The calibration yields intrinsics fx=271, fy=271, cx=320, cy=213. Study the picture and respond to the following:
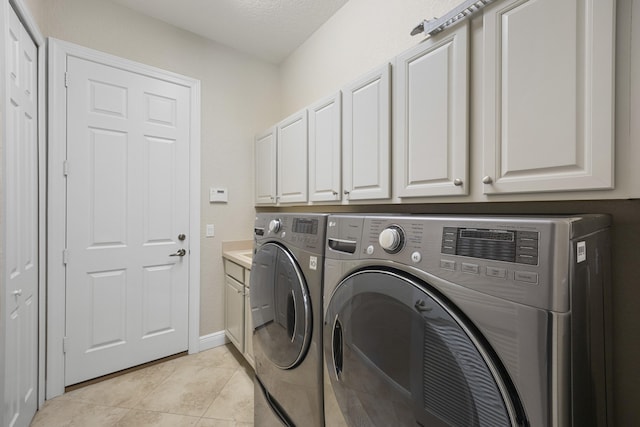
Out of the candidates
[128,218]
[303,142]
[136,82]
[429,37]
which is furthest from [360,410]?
[136,82]

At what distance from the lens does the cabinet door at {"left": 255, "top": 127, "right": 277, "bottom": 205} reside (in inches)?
92.0

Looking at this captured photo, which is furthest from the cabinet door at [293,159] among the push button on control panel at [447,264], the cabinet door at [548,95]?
the push button on control panel at [447,264]

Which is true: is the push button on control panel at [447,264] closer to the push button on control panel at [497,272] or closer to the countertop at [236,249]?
the push button on control panel at [497,272]

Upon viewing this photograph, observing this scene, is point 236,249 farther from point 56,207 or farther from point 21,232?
point 21,232

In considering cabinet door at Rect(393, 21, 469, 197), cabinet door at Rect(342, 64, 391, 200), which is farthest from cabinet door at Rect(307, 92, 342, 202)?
cabinet door at Rect(393, 21, 469, 197)

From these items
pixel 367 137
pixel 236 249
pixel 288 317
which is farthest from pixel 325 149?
pixel 236 249

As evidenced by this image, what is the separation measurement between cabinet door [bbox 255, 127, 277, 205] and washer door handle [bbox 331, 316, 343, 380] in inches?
60.8

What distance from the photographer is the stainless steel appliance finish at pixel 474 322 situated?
1.71 feet

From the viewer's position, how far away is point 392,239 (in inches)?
30.3

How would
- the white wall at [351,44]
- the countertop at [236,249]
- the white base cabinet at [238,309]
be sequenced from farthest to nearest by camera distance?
the countertop at [236,249] < the white base cabinet at [238,309] < the white wall at [351,44]

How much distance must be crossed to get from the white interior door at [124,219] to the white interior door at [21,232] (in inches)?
8.3

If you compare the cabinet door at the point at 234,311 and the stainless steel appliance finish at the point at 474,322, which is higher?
the stainless steel appliance finish at the point at 474,322

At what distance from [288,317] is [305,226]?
0.43 m

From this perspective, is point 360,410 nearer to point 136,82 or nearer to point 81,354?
point 81,354
